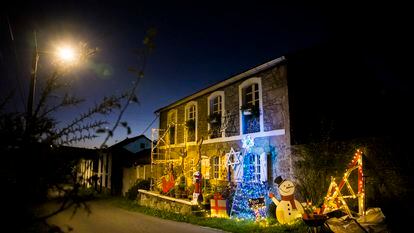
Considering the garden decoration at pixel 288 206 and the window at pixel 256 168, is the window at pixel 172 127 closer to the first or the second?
the window at pixel 256 168

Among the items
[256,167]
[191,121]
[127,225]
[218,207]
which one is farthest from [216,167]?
[127,225]

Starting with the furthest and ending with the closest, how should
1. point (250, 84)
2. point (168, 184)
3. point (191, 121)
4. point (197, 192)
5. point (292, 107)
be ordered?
point (191, 121) < point (168, 184) < point (250, 84) < point (197, 192) < point (292, 107)

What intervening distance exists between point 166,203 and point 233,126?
5.51m

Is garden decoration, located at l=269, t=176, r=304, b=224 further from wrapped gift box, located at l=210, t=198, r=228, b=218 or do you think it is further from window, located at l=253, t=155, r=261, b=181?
wrapped gift box, located at l=210, t=198, r=228, b=218

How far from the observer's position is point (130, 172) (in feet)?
89.9

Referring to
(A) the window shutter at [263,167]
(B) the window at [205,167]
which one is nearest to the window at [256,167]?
(A) the window shutter at [263,167]

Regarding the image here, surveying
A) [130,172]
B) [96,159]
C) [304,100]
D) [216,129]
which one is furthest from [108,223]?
[130,172]

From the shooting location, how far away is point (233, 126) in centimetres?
1695

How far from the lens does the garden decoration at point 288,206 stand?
11.9 m

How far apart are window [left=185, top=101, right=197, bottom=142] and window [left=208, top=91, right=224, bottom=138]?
178 cm

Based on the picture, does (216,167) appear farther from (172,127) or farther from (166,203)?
(172,127)

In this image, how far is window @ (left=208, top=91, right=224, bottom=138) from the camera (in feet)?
59.3

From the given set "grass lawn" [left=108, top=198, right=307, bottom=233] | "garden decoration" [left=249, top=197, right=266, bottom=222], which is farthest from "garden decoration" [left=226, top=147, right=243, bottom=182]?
"grass lawn" [left=108, top=198, right=307, bottom=233]

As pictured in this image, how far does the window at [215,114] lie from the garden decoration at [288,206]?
5964 mm
